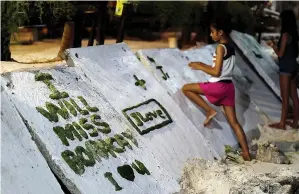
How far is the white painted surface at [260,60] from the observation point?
745 centimetres

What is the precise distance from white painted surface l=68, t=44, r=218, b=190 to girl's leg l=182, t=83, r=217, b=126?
272mm

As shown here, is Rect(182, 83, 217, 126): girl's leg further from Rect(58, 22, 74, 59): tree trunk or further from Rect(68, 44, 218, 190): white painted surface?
Rect(58, 22, 74, 59): tree trunk

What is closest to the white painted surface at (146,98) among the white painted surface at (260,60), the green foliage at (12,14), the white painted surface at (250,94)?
the green foliage at (12,14)

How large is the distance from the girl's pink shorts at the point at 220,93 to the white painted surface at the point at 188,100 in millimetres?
349

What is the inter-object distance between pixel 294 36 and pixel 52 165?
4392mm

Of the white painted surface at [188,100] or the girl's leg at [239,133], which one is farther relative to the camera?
the white painted surface at [188,100]

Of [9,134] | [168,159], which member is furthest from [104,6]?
[9,134]

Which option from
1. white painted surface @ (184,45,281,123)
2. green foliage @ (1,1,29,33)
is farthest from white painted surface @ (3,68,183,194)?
white painted surface @ (184,45,281,123)

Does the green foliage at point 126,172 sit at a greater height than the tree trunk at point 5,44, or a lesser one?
lesser

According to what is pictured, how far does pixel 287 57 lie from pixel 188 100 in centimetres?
193

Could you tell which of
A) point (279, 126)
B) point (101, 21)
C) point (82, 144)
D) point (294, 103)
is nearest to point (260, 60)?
point (294, 103)

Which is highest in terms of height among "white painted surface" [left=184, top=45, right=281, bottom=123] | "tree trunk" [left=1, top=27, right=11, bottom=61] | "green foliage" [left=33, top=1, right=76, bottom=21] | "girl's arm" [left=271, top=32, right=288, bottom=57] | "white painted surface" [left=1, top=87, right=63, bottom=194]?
"green foliage" [left=33, top=1, right=76, bottom=21]

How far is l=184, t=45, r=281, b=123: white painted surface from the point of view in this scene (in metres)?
6.56

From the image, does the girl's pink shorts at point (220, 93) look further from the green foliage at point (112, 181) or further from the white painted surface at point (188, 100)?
the green foliage at point (112, 181)
